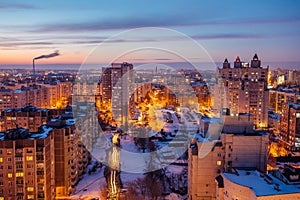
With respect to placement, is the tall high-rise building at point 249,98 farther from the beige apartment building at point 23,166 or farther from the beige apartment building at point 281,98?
the beige apartment building at point 23,166

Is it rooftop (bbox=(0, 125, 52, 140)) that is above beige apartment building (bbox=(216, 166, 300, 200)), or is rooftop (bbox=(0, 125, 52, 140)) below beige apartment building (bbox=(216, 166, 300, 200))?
above

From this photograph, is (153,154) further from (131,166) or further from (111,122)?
(111,122)

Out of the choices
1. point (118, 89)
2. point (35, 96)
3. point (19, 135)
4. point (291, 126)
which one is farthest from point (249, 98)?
point (19, 135)

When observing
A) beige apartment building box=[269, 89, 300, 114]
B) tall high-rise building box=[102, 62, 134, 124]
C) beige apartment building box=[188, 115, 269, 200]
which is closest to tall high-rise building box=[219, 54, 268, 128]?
beige apartment building box=[269, 89, 300, 114]

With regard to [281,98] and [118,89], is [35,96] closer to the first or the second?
[118,89]

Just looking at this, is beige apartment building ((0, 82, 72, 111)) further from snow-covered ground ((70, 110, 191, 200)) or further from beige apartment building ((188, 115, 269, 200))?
beige apartment building ((188, 115, 269, 200))

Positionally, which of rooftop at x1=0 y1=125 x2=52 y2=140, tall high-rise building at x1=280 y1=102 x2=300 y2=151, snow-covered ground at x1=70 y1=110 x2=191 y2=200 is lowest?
snow-covered ground at x1=70 y1=110 x2=191 y2=200

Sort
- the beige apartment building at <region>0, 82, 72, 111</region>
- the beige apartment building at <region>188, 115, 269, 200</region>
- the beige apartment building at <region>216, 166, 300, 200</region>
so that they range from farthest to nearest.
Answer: the beige apartment building at <region>0, 82, 72, 111</region> → the beige apartment building at <region>188, 115, 269, 200</region> → the beige apartment building at <region>216, 166, 300, 200</region>

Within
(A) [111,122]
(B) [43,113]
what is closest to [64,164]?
(B) [43,113]
